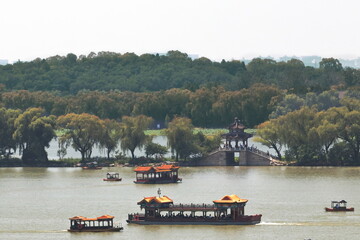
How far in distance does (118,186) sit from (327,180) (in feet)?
63.5

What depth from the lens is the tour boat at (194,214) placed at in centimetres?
9656

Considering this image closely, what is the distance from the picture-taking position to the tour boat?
96562 millimetres

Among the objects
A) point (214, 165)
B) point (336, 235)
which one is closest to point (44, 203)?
point (336, 235)

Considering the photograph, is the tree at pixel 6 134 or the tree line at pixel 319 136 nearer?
the tree line at pixel 319 136

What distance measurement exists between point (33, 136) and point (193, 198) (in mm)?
46352

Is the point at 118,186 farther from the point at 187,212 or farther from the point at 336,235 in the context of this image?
the point at 336,235

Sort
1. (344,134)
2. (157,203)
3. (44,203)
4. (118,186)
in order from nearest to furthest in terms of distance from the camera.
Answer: (157,203) → (44,203) → (118,186) → (344,134)

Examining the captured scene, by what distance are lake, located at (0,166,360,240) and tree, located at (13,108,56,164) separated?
4896 mm

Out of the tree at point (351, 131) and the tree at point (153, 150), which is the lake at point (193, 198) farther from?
the tree at point (153, 150)

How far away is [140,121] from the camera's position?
156625 mm

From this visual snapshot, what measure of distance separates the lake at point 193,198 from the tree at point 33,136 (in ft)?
16.1

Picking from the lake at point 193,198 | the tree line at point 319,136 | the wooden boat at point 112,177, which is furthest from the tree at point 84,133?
the wooden boat at point 112,177

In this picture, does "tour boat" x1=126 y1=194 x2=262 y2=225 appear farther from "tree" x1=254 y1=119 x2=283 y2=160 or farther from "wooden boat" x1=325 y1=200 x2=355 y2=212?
"tree" x1=254 y1=119 x2=283 y2=160

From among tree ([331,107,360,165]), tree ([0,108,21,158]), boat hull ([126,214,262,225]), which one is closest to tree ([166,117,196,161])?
tree ([331,107,360,165])
